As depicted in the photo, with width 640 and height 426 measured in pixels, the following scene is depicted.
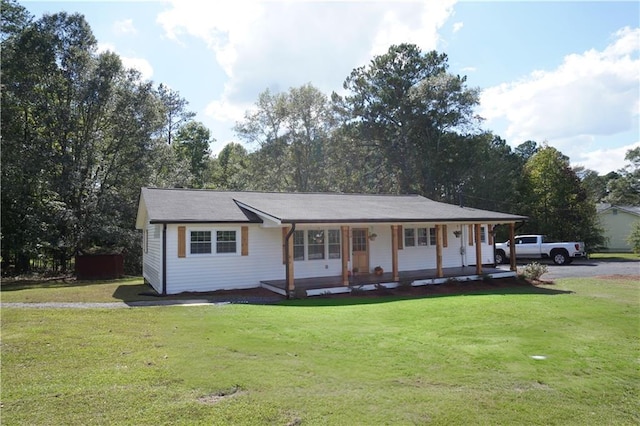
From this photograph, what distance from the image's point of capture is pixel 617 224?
134 ft

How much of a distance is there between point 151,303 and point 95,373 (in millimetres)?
7037

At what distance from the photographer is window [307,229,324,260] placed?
16281 mm

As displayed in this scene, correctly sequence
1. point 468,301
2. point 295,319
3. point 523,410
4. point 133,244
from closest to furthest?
point 523,410
point 295,319
point 468,301
point 133,244

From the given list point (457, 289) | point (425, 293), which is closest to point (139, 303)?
point (425, 293)

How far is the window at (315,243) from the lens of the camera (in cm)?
1628

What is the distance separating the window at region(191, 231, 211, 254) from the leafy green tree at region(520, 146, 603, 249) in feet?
90.7

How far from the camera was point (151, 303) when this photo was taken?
12.0 meters

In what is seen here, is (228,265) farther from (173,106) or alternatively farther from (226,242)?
(173,106)

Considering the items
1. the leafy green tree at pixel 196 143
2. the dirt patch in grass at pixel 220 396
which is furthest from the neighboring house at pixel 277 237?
the leafy green tree at pixel 196 143

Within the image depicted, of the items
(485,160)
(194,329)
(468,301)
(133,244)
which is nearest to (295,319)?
(194,329)

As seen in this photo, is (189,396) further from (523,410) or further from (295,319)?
(295,319)

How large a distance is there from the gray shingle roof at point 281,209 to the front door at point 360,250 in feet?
3.25

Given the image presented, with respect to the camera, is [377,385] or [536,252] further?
[536,252]

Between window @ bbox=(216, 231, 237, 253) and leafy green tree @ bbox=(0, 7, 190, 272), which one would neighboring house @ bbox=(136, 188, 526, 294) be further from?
leafy green tree @ bbox=(0, 7, 190, 272)
